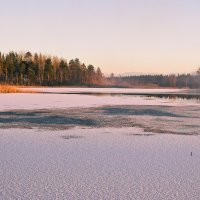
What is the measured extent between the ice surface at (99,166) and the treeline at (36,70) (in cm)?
9245

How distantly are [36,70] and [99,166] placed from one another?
108 m

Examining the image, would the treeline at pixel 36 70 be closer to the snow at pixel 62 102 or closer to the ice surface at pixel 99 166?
the snow at pixel 62 102

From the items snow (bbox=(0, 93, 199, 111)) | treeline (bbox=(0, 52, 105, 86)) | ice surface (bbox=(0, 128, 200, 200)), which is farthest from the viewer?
treeline (bbox=(0, 52, 105, 86))

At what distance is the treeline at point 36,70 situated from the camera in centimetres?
10485

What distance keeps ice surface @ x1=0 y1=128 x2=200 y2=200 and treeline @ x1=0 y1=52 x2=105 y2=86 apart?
92450 mm

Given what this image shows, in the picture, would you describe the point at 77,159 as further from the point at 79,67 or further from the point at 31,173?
the point at 79,67

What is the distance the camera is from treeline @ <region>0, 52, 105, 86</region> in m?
105

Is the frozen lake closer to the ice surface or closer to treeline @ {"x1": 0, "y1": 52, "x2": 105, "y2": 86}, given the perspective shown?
the ice surface

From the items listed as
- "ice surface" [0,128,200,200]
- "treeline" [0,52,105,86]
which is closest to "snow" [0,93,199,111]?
"ice surface" [0,128,200,200]

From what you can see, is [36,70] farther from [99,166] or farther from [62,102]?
[99,166]

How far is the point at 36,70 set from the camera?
366ft

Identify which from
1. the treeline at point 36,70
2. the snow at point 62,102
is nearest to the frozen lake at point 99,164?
the snow at point 62,102

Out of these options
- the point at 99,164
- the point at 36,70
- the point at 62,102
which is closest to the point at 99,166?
the point at 99,164

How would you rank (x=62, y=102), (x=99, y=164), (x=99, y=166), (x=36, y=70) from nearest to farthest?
1. (x=99, y=166)
2. (x=99, y=164)
3. (x=62, y=102)
4. (x=36, y=70)
